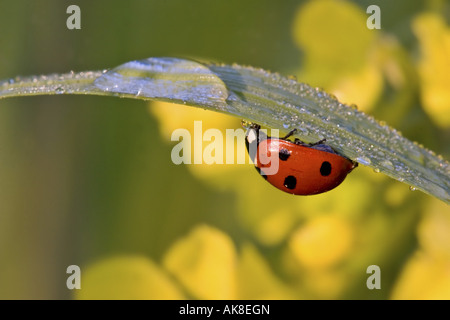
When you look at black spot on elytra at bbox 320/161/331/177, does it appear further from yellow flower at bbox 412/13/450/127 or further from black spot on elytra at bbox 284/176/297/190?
→ yellow flower at bbox 412/13/450/127

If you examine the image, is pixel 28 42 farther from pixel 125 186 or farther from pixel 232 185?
pixel 232 185

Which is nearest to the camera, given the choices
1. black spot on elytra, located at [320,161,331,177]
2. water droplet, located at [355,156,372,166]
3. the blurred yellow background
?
water droplet, located at [355,156,372,166]

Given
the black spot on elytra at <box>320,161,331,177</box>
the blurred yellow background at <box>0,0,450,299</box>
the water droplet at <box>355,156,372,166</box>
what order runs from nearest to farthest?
the water droplet at <box>355,156,372,166</box> < the black spot on elytra at <box>320,161,331,177</box> < the blurred yellow background at <box>0,0,450,299</box>

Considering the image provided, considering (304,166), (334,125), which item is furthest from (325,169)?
(334,125)

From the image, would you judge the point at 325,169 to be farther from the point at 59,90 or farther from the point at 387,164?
the point at 59,90

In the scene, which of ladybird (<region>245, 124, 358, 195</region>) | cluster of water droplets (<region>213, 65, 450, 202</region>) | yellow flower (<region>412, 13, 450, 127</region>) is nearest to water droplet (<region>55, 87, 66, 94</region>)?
cluster of water droplets (<region>213, 65, 450, 202</region>)
